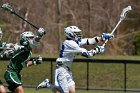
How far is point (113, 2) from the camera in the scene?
138 feet

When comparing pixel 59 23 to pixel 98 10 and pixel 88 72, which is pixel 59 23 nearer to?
pixel 98 10

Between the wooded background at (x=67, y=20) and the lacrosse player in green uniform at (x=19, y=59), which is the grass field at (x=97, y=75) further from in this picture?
the wooded background at (x=67, y=20)

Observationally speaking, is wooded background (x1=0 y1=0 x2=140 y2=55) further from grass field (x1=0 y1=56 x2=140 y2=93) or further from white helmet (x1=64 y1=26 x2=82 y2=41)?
white helmet (x1=64 y1=26 x2=82 y2=41)

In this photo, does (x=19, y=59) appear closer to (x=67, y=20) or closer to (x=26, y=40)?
(x=26, y=40)

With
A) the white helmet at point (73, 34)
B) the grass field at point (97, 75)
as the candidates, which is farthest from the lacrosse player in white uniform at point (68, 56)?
the grass field at point (97, 75)

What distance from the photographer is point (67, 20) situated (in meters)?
41.6

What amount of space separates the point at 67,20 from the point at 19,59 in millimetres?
28681

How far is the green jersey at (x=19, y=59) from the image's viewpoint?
42.7 ft

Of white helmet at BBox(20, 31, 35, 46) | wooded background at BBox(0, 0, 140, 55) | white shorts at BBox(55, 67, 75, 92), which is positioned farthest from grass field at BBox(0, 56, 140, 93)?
wooded background at BBox(0, 0, 140, 55)

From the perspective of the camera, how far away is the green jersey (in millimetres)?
13023

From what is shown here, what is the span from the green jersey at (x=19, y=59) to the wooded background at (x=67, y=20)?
85.5 ft

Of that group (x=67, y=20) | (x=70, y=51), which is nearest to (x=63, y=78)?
(x=70, y=51)

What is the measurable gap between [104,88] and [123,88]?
85 centimetres

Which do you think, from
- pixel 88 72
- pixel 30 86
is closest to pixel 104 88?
pixel 88 72
